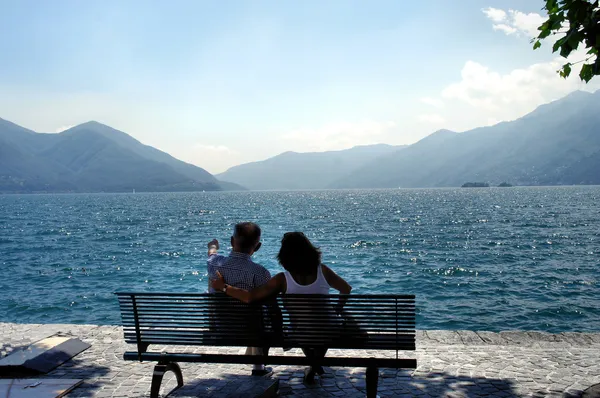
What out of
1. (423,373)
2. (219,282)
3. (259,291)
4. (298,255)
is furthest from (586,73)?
(219,282)

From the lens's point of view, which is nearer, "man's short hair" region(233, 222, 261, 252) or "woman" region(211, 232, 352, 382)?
"woman" region(211, 232, 352, 382)

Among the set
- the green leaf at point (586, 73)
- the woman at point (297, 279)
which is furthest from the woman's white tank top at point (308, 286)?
the green leaf at point (586, 73)

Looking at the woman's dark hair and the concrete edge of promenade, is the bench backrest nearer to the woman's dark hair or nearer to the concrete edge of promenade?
the woman's dark hair

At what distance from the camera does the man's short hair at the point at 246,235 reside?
5.52 m

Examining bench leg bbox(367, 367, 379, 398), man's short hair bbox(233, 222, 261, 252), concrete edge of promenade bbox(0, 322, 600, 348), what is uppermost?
man's short hair bbox(233, 222, 261, 252)

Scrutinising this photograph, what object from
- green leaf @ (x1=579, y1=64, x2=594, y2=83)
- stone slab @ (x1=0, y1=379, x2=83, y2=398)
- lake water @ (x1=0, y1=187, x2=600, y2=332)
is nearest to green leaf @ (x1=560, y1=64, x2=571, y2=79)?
green leaf @ (x1=579, y1=64, x2=594, y2=83)

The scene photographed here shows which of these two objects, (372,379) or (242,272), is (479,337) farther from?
(242,272)

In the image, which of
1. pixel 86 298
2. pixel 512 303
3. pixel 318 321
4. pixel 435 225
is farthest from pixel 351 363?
pixel 435 225

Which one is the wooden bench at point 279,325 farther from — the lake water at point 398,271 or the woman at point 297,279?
the lake water at point 398,271

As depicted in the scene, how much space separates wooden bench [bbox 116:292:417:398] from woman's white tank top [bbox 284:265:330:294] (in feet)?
0.64

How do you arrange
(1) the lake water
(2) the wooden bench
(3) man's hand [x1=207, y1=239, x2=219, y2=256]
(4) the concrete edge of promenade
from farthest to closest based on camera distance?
(1) the lake water
(4) the concrete edge of promenade
(3) man's hand [x1=207, y1=239, x2=219, y2=256]
(2) the wooden bench

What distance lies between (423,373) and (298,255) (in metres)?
2.44

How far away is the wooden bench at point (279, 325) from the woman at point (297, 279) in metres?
0.07

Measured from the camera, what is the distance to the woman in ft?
17.0
